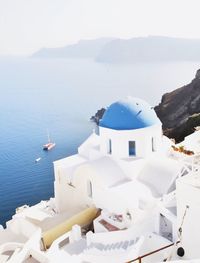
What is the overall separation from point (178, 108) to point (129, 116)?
35.5 m

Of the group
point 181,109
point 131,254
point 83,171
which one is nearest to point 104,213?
point 83,171

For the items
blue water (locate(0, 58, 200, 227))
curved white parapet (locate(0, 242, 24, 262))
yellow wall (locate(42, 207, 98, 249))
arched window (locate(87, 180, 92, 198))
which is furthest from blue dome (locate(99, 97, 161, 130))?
blue water (locate(0, 58, 200, 227))

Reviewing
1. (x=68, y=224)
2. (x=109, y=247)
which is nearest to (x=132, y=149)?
(x=68, y=224)

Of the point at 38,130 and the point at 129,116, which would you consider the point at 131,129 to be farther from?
the point at 38,130

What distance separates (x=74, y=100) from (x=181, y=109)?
60.0m

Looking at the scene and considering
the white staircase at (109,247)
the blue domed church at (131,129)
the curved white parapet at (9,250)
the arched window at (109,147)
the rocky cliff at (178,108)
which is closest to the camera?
the white staircase at (109,247)

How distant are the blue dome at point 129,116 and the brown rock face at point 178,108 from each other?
2286 centimetres

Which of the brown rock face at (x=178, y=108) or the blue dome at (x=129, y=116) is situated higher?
the blue dome at (x=129, y=116)

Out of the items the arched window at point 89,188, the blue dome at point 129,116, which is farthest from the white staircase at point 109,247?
the blue dome at point 129,116

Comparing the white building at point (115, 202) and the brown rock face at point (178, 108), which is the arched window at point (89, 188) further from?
the brown rock face at point (178, 108)

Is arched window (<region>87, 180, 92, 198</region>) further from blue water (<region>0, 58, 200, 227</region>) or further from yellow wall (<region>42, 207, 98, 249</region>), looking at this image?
blue water (<region>0, 58, 200, 227</region>)

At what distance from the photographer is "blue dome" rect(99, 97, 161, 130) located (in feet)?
65.7

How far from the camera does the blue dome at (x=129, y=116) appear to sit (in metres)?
20.0

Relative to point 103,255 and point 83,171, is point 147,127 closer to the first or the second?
point 83,171
